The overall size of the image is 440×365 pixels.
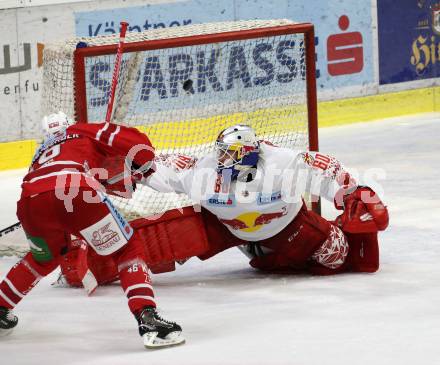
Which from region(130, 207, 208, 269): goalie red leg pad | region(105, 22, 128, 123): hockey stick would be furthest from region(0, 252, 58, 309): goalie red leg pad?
region(105, 22, 128, 123): hockey stick

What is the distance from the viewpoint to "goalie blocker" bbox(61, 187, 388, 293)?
4.70 metres

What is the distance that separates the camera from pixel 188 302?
450 centimetres

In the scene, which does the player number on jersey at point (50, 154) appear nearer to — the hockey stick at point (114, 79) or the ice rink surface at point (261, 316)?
the ice rink surface at point (261, 316)

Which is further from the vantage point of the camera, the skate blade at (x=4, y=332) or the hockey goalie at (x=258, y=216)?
the hockey goalie at (x=258, y=216)

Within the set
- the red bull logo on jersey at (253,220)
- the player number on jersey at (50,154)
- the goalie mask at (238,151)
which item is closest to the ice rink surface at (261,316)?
the red bull logo on jersey at (253,220)

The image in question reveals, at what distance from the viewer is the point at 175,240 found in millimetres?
4781

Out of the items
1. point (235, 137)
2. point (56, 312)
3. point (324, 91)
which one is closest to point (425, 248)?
point (235, 137)

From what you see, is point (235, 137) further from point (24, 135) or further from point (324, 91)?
point (324, 91)

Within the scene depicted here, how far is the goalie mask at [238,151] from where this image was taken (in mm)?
4523

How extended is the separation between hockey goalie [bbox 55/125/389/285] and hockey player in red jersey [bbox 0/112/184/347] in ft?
1.70

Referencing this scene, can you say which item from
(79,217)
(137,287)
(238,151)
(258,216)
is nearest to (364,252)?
(258,216)

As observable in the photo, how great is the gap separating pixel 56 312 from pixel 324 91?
5.20m

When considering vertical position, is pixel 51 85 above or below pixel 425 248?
above

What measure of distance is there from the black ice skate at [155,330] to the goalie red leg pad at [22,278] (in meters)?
0.48
